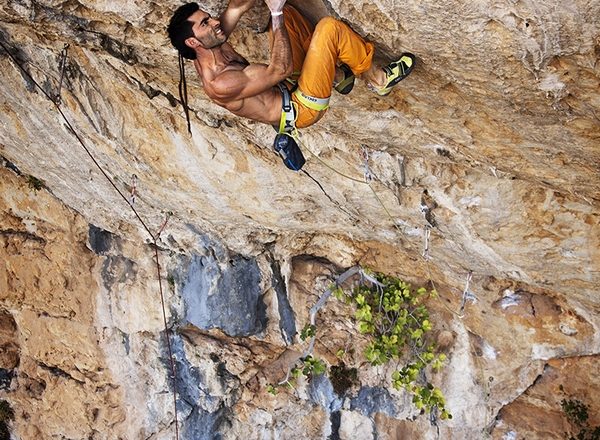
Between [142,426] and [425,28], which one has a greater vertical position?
[425,28]

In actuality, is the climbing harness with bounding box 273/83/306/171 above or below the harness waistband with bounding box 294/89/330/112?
below

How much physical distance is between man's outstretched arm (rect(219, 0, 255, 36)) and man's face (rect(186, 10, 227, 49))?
3cm

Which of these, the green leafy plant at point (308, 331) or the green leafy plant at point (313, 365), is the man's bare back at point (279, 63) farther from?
the green leafy plant at point (313, 365)

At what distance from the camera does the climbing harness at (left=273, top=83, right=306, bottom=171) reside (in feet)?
11.3

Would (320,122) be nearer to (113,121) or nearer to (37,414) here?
(113,121)

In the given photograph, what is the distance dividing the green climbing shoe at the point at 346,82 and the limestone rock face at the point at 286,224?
160 millimetres

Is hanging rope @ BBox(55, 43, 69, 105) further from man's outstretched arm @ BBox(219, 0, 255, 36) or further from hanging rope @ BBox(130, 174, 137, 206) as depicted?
man's outstretched arm @ BBox(219, 0, 255, 36)

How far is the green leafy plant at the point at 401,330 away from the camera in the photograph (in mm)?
6188

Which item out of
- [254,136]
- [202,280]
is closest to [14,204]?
[202,280]

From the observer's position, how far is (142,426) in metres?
Result: 7.61

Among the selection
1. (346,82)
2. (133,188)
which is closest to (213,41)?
(346,82)

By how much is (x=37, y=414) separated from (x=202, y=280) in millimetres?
3791

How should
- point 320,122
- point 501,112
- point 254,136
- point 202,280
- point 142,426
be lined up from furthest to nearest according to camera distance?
point 142,426 → point 202,280 → point 254,136 → point 320,122 → point 501,112

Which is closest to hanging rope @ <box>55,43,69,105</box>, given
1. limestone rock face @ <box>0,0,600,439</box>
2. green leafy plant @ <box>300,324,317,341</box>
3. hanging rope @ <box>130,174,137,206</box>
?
limestone rock face @ <box>0,0,600,439</box>
